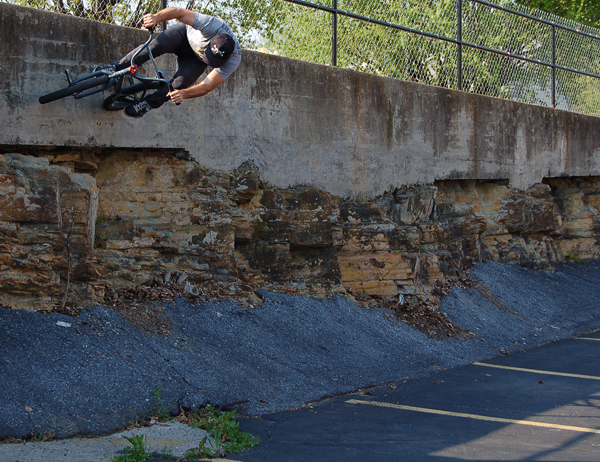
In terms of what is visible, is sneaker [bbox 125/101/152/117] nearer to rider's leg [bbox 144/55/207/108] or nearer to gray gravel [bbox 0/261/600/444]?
rider's leg [bbox 144/55/207/108]

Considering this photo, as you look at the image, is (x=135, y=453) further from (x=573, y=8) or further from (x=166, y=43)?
(x=573, y=8)

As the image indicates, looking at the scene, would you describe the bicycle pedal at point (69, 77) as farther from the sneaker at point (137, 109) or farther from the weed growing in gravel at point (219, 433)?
the weed growing in gravel at point (219, 433)

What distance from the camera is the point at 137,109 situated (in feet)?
21.8

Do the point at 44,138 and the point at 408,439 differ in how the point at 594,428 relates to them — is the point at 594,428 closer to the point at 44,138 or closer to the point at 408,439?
the point at 408,439

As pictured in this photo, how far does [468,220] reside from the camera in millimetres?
11891

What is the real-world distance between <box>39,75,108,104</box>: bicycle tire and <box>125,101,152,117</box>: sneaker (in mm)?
387

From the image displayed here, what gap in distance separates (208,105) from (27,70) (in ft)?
7.03

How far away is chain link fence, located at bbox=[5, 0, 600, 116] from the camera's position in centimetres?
873

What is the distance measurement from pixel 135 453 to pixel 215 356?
1969 mm

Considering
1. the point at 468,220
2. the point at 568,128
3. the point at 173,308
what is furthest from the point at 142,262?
the point at 568,128

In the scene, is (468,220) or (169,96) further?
(468,220)

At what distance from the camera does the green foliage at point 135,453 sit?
15.2 ft

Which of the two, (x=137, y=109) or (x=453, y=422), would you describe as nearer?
(x=453, y=422)

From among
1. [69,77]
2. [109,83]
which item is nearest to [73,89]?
[69,77]
